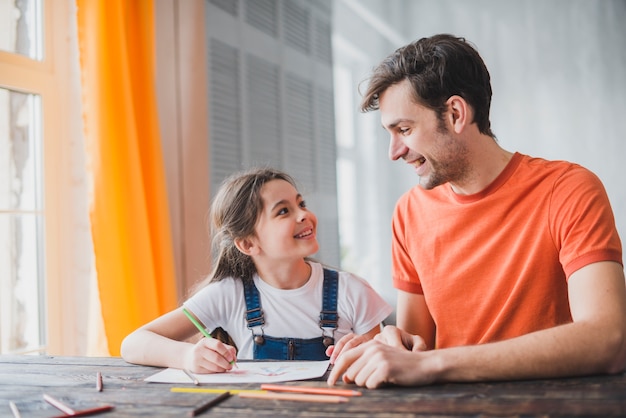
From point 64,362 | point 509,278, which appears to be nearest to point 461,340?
point 509,278

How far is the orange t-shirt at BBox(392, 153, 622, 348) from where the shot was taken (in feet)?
4.56

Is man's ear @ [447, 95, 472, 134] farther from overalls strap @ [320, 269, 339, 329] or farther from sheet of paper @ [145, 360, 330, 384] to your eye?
sheet of paper @ [145, 360, 330, 384]

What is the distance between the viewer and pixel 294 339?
1705 mm

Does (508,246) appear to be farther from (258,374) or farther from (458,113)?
(258,374)

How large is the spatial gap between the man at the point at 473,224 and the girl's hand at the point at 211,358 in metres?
0.21

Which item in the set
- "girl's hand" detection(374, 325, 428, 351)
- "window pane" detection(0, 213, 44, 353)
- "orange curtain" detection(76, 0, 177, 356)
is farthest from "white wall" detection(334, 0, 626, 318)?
"girl's hand" detection(374, 325, 428, 351)

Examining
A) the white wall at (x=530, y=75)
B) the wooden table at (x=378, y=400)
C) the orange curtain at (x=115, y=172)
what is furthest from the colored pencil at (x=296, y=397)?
the white wall at (x=530, y=75)

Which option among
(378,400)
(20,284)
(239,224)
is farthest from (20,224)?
(378,400)

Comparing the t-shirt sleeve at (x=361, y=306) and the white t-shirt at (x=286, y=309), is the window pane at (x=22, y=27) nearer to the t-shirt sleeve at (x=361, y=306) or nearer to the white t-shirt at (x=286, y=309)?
the white t-shirt at (x=286, y=309)

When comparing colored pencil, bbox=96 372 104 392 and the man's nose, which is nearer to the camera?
colored pencil, bbox=96 372 104 392

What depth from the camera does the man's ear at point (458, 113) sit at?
1612mm

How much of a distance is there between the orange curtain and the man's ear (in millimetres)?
1412

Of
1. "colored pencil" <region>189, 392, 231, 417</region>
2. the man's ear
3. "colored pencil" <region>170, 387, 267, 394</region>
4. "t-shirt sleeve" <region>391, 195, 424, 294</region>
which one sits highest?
the man's ear

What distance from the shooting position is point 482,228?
1.58 metres
